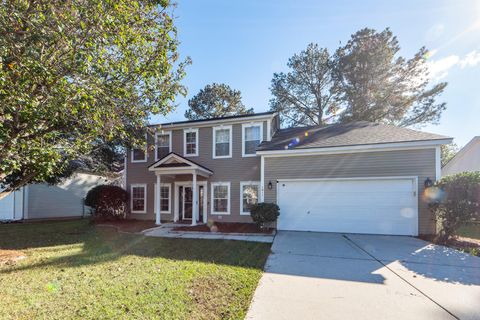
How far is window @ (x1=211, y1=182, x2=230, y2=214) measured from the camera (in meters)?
11.9

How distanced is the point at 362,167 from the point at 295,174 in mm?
2573

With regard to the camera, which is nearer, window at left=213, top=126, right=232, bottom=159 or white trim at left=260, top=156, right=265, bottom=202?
white trim at left=260, top=156, right=265, bottom=202

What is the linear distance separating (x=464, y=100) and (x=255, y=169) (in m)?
15.4

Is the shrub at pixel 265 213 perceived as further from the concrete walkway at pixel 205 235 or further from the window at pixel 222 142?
the window at pixel 222 142

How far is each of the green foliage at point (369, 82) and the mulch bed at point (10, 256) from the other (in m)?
21.9

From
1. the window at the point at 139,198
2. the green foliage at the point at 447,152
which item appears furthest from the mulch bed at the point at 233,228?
the green foliage at the point at 447,152

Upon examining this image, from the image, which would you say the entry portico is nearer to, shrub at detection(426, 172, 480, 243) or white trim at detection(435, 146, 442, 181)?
shrub at detection(426, 172, 480, 243)

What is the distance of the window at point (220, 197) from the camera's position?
11914 millimetres

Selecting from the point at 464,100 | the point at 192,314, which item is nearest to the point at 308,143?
the point at 192,314

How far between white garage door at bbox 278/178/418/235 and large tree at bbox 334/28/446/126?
12896 mm

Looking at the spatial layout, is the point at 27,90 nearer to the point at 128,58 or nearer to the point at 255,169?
the point at 128,58

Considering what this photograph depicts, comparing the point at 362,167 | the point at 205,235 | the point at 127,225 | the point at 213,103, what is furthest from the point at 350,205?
the point at 213,103

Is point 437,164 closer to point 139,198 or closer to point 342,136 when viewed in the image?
point 342,136

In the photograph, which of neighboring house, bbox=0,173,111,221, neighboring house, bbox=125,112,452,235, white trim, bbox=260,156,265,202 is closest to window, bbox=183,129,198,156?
neighboring house, bbox=125,112,452,235
